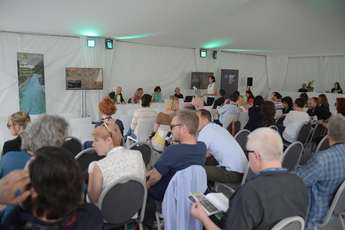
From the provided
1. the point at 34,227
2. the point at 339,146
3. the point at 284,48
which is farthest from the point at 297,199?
the point at 284,48

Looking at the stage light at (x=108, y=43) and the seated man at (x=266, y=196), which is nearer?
the seated man at (x=266, y=196)

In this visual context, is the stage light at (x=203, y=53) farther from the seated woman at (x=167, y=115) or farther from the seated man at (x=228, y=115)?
the seated woman at (x=167, y=115)

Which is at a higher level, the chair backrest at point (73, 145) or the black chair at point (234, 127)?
the chair backrest at point (73, 145)

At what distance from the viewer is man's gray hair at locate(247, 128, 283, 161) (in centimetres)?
171

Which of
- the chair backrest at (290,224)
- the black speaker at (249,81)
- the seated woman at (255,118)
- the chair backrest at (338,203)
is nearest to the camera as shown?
the chair backrest at (290,224)

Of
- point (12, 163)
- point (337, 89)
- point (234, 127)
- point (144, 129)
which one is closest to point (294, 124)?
point (234, 127)

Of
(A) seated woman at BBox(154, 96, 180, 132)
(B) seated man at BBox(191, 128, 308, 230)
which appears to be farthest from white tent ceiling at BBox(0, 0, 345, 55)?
(B) seated man at BBox(191, 128, 308, 230)

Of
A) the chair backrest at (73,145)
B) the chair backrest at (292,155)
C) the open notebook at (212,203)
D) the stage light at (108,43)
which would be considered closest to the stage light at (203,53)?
the stage light at (108,43)

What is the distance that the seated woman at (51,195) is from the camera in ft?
3.67

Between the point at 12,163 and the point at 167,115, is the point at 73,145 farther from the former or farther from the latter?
the point at 167,115

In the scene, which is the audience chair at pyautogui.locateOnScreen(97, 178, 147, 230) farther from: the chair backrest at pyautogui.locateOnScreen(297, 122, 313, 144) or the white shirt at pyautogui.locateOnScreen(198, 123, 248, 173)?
the chair backrest at pyautogui.locateOnScreen(297, 122, 313, 144)

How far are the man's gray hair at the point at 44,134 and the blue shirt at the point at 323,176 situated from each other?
1792 millimetres

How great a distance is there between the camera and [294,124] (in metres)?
5.15

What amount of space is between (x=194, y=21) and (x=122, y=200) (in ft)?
21.7
